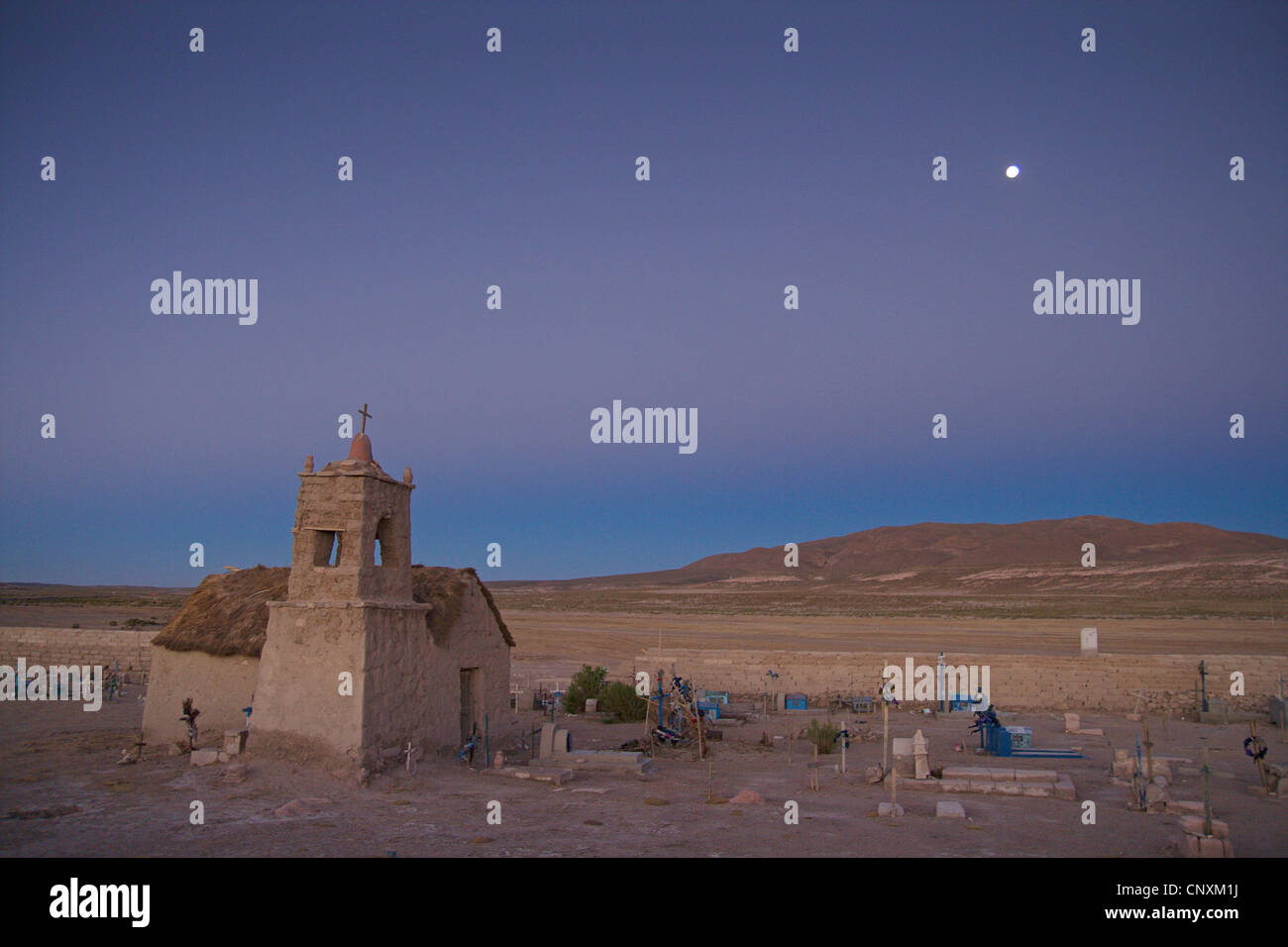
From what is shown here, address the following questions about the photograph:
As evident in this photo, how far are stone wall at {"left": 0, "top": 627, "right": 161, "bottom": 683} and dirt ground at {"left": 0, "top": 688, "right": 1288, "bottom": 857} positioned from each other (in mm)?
13705

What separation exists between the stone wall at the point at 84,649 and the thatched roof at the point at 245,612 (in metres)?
15.1

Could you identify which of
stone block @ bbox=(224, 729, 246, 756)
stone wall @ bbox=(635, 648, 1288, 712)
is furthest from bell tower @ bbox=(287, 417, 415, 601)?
stone wall @ bbox=(635, 648, 1288, 712)

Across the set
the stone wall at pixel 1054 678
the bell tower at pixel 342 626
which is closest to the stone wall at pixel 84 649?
the stone wall at pixel 1054 678

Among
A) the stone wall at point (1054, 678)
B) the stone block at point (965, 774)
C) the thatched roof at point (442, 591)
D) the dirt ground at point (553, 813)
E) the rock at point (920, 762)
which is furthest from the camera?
the stone wall at point (1054, 678)

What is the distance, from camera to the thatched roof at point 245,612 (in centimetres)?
1684

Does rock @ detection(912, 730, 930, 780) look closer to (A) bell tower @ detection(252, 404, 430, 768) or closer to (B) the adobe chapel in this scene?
(B) the adobe chapel

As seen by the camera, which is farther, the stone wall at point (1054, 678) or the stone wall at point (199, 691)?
the stone wall at point (1054, 678)

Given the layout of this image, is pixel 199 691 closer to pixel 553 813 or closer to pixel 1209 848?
pixel 553 813

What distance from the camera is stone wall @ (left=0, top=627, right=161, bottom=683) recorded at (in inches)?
1225

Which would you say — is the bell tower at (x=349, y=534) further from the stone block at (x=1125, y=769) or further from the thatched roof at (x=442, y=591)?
the stone block at (x=1125, y=769)

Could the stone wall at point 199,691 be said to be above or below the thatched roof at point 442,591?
below

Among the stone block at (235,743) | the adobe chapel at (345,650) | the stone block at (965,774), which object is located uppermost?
the adobe chapel at (345,650)

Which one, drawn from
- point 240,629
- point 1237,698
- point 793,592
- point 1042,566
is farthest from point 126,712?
point 1042,566

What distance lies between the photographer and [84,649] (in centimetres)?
3167
